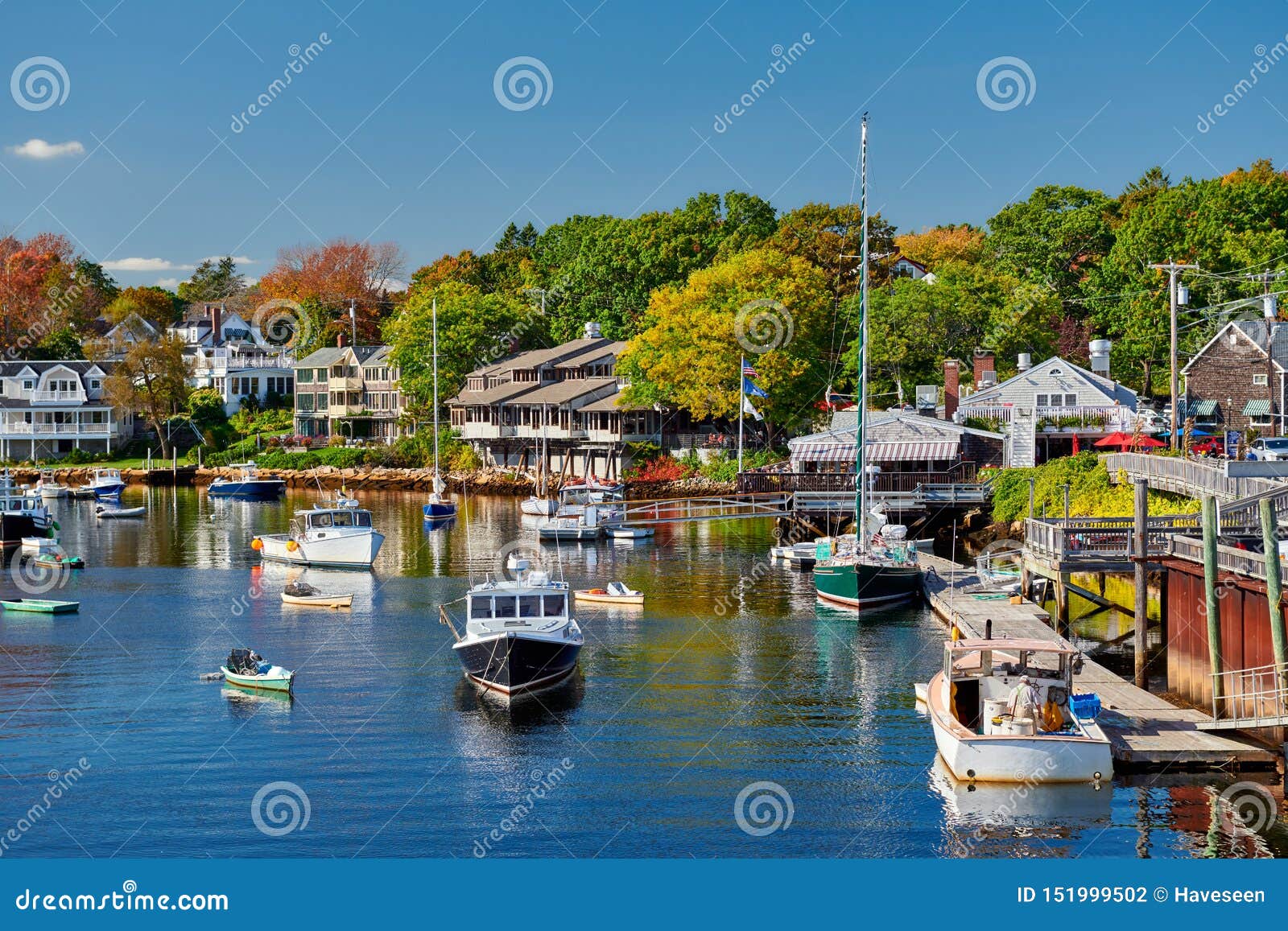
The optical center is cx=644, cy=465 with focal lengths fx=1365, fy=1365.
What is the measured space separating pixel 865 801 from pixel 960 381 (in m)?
73.5

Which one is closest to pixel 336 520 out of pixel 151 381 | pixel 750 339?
pixel 750 339

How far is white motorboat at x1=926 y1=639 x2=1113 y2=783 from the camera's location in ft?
90.8

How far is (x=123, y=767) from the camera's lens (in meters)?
30.9

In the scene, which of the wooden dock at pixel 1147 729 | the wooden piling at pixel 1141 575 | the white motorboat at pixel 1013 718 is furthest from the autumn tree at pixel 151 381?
the white motorboat at pixel 1013 718

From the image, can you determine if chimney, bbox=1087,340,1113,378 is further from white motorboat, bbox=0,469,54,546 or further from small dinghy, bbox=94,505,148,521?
small dinghy, bbox=94,505,148,521

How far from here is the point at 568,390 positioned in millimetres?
116000

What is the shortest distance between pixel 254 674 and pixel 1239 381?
199 feet

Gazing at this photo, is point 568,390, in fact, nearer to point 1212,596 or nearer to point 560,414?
point 560,414

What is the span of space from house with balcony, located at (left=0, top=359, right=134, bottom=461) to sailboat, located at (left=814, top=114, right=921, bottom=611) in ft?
339

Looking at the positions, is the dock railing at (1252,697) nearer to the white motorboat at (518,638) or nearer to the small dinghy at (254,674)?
the white motorboat at (518,638)

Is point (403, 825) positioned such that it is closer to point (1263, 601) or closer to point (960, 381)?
point (1263, 601)

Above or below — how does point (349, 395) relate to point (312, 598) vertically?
above

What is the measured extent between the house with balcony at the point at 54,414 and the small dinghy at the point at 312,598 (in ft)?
303

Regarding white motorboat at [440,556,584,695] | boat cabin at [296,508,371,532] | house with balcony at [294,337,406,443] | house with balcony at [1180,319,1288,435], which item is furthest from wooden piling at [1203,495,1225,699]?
house with balcony at [294,337,406,443]
